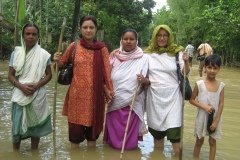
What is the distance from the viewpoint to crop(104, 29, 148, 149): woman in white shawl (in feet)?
17.2

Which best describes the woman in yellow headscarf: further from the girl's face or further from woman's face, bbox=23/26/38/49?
woman's face, bbox=23/26/38/49

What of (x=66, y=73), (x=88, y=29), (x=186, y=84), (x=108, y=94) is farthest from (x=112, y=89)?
(x=186, y=84)

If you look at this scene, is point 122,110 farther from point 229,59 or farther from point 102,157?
point 229,59

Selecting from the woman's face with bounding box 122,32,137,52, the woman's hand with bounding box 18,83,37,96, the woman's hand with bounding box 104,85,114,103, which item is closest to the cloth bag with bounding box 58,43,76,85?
the woman's hand with bounding box 18,83,37,96

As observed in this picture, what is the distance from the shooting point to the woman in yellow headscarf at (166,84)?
5.14 meters

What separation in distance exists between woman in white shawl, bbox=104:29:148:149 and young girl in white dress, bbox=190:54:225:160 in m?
0.82

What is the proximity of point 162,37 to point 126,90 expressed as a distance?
0.83m

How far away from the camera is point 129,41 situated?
5.17 m

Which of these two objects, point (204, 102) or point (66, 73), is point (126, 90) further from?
point (204, 102)

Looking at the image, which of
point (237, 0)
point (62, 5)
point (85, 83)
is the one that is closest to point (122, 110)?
point (85, 83)

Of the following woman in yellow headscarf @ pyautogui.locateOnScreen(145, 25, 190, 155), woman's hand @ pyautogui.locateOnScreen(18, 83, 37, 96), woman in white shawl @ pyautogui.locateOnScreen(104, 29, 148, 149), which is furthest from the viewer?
woman in white shawl @ pyautogui.locateOnScreen(104, 29, 148, 149)

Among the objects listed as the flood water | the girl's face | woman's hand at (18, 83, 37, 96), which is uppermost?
the girl's face

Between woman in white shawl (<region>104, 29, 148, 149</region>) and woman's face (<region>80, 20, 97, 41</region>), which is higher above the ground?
woman's face (<region>80, 20, 97, 41</region>)

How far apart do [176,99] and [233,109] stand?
444 cm
